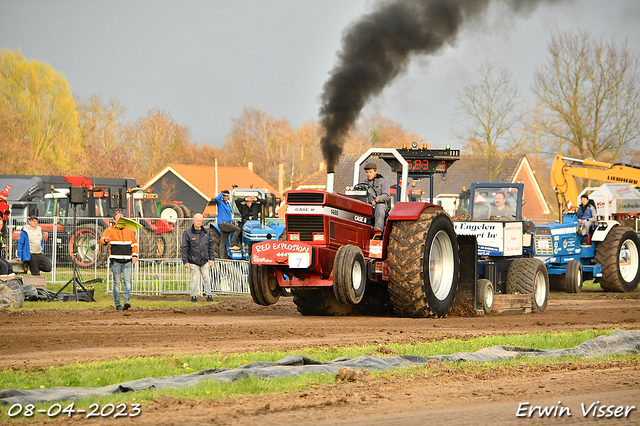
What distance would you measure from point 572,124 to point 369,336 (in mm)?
31456

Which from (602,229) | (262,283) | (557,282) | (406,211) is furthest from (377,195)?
(602,229)

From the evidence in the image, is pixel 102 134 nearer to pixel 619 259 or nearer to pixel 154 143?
pixel 154 143

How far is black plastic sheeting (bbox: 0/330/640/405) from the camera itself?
598 centimetres

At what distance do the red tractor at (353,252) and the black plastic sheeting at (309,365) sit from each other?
316 cm

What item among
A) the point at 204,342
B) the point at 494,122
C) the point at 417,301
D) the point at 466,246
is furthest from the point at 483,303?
the point at 494,122

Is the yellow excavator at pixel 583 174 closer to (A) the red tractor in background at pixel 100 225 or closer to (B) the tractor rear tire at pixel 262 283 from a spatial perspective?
(A) the red tractor in background at pixel 100 225

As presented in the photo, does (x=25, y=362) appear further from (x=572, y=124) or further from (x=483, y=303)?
(x=572, y=124)

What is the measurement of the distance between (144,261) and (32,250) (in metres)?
2.74

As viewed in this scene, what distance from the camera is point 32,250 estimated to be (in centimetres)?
1855

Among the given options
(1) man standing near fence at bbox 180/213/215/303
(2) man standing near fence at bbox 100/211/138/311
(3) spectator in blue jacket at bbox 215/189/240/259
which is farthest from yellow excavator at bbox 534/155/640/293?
(2) man standing near fence at bbox 100/211/138/311

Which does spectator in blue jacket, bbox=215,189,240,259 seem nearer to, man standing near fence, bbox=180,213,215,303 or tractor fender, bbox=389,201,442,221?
man standing near fence, bbox=180,213,215,303

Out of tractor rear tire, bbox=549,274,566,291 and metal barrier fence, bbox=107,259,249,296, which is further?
tractor rear tire, bbox=549,274,566,291

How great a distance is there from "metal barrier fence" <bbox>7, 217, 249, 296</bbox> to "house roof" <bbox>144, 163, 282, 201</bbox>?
32612 mm

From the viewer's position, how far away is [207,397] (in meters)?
6.09
